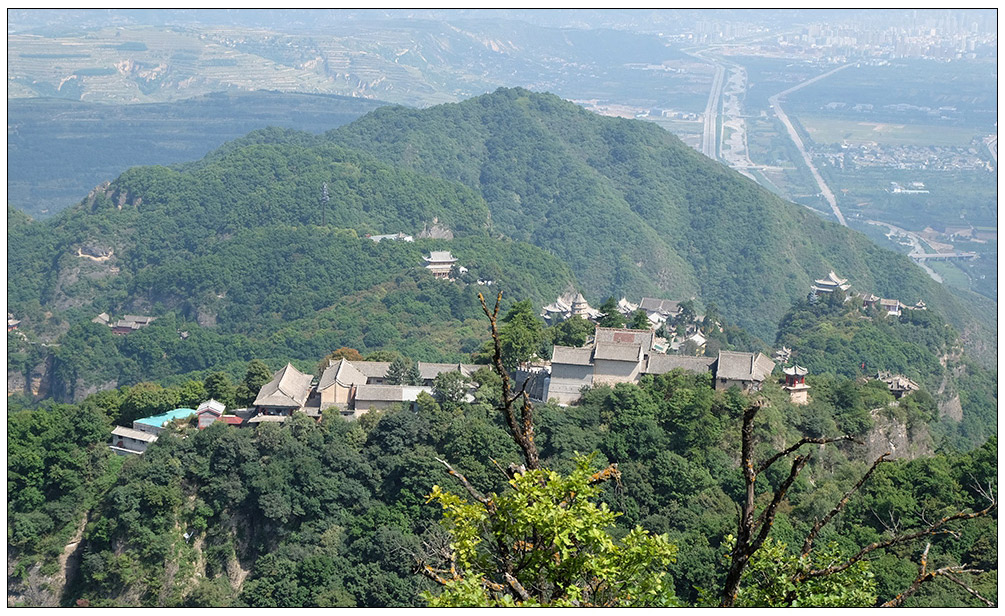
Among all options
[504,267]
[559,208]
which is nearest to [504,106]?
[559,208]

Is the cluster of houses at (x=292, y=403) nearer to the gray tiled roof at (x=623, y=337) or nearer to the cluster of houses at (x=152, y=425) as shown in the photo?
the cluster of houses at (x=152, y=425)

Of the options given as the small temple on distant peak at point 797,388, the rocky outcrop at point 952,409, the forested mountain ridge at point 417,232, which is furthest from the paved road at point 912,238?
the small temple on distant peak at point 797,388

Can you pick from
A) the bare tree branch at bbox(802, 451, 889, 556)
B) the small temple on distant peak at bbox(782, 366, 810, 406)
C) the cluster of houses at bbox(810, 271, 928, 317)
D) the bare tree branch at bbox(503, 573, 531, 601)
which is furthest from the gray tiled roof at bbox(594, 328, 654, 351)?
the cluster of houses at bbox(810, 271, 928, 317)

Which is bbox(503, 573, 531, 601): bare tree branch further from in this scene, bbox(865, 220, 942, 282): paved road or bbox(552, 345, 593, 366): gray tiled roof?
bbox(865, 220, 942, 282): paved road

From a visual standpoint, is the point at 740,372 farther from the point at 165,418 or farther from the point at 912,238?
the point at 912,238
